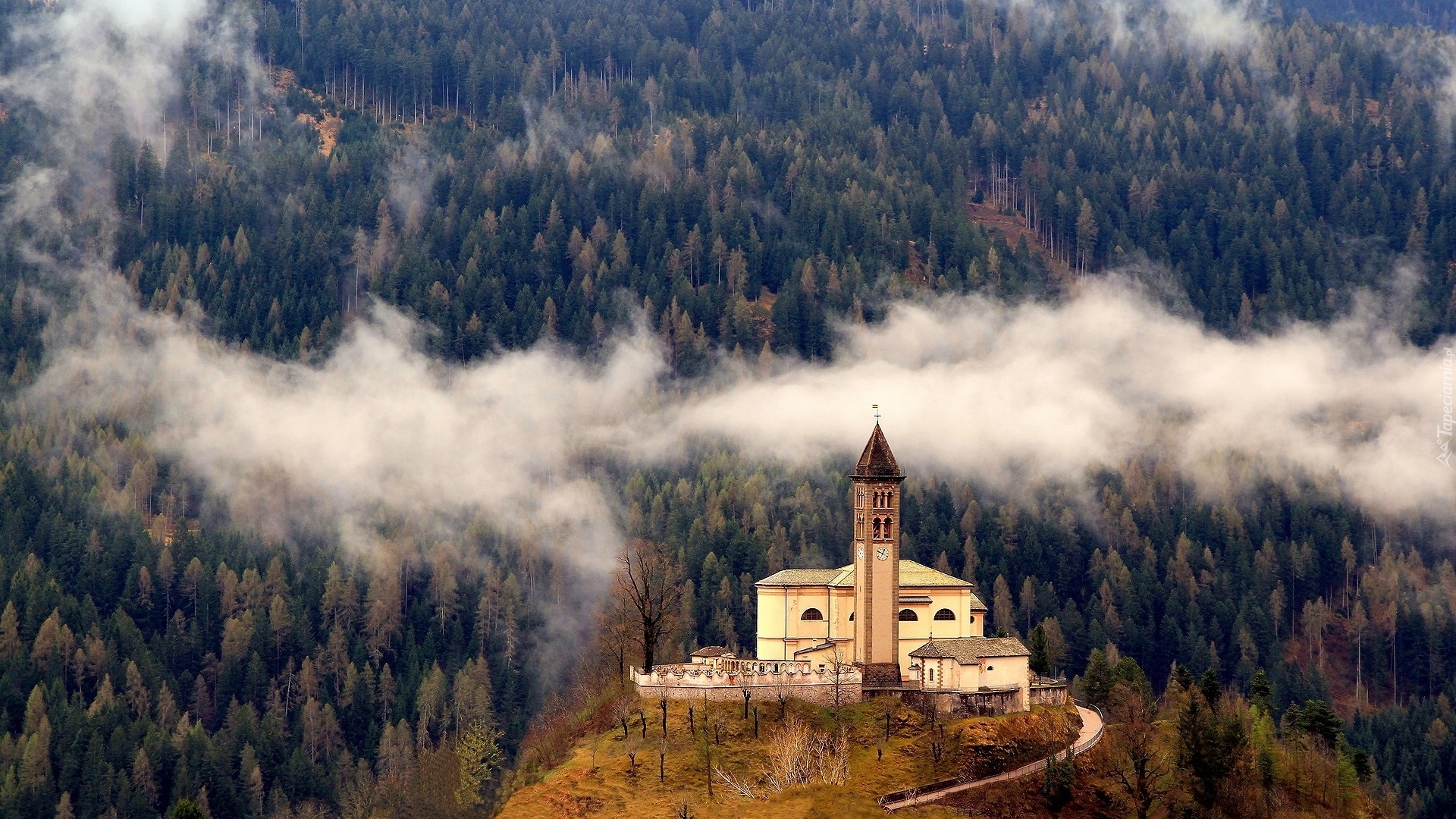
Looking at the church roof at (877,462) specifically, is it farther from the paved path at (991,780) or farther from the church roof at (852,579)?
the paved path at (991,780)

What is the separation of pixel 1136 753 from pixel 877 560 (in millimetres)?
20414

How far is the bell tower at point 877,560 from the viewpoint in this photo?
142 m

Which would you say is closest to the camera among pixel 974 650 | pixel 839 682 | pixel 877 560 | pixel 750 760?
pixel 750 760

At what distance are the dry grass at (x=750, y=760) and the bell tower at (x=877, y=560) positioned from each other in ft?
19.0

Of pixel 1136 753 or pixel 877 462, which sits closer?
pixel 1136 753

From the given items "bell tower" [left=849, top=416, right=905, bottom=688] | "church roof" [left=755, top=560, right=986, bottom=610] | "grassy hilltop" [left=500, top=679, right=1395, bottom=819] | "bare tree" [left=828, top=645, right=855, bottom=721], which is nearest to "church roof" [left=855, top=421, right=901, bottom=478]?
"bell tower" [left=849, top=416, right=905, bottom=688]

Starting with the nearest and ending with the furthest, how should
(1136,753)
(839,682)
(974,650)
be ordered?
(1136,753)
(839,682)
(974,650)

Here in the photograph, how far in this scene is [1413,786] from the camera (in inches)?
7830

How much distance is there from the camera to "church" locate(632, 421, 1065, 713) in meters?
136

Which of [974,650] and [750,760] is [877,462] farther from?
[750,760]

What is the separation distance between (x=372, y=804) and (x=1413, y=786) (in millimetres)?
92340

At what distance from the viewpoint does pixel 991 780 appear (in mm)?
128875

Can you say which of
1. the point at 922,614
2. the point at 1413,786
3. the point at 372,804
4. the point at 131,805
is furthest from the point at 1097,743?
the point at 131,805

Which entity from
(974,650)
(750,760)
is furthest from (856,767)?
(974,650)
